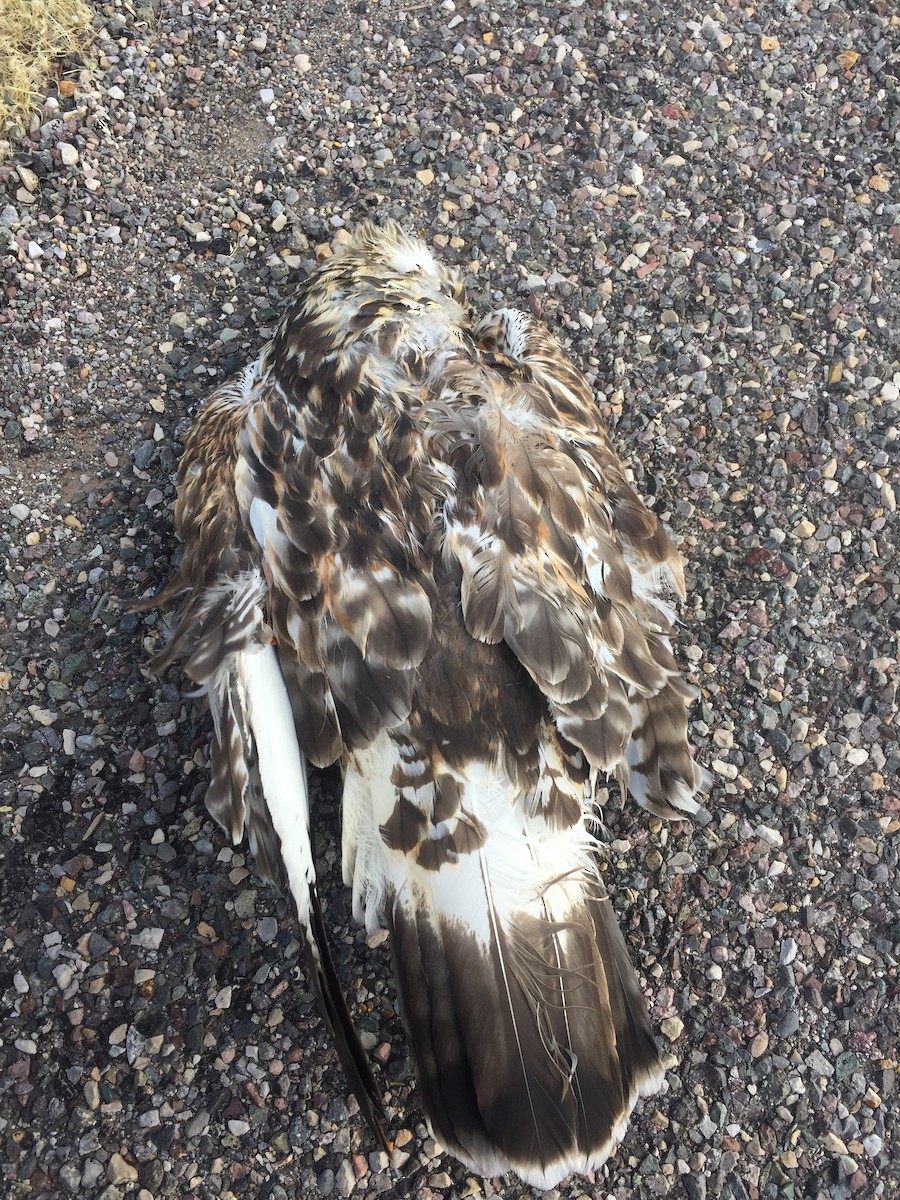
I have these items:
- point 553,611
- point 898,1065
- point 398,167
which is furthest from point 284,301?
point 898,1065

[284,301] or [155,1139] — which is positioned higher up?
[284,301]

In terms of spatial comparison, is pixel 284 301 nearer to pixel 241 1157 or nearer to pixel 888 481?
pixel 888 481

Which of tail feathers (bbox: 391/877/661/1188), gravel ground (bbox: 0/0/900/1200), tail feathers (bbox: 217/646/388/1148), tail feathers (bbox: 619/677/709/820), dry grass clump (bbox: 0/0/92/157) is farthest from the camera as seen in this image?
dry grass clump (bbox: 0/0/92/157)

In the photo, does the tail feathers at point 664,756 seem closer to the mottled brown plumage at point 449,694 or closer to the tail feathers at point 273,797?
the mottled brown plumage at point 449,694

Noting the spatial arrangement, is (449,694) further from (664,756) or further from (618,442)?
(618,442)

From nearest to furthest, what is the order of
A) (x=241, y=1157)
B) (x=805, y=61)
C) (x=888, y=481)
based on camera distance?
(x=241, y=1157) → (x=888, y=481) → (x=805, y=61)

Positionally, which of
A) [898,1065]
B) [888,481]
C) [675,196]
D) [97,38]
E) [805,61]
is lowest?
[898,1065]

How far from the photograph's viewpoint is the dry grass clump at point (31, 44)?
4070mm

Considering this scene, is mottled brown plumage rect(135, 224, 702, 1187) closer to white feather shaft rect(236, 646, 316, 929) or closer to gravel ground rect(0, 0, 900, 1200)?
white feather shaft rect(236, 646, 316, 929)

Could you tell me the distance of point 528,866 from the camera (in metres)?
2.53

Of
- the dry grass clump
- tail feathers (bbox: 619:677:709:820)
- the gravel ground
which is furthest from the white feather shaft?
the dry grass clump

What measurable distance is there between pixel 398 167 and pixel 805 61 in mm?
2044

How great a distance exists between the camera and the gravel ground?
2.82m

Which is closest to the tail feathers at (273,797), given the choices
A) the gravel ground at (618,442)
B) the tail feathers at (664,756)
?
the gravel ground at (618,442)
